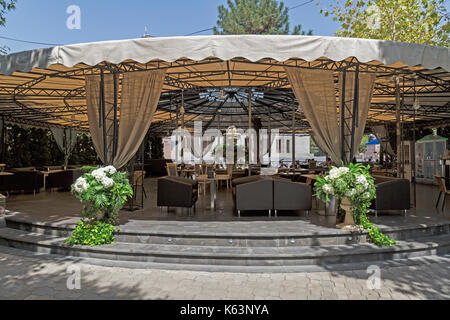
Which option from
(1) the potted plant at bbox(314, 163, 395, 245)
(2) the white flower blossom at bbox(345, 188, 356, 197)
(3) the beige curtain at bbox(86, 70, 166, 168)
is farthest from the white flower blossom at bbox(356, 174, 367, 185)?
(3) the beige curtain at bbox(86, 70, 166, 168)

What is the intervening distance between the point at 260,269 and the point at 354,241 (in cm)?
164

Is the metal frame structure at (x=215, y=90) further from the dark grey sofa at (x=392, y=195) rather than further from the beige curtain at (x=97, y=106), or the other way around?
the dark grey sofa at (x=392, y=195)

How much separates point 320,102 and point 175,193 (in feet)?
11.0

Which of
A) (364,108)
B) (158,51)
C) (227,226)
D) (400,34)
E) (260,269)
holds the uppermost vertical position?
(400,34)

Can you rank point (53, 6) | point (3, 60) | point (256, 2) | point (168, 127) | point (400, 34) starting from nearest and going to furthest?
point (3, 60)
point (53, 6)
point (400, 34)
point (168, 127)
point (256, 2)

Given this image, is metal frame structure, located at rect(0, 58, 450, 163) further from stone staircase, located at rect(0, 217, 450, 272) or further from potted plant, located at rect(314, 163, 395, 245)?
stone staircase, located at rect(0, 217, 450, 272)

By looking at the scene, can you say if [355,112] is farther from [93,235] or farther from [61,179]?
[61,179]

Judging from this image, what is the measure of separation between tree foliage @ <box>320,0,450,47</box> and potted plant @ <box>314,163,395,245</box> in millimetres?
8722

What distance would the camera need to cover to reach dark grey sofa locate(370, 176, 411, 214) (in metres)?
5.48

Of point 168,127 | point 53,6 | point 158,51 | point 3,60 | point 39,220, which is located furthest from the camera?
point 168,127

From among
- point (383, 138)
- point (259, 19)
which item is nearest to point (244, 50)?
point (383, 138)
